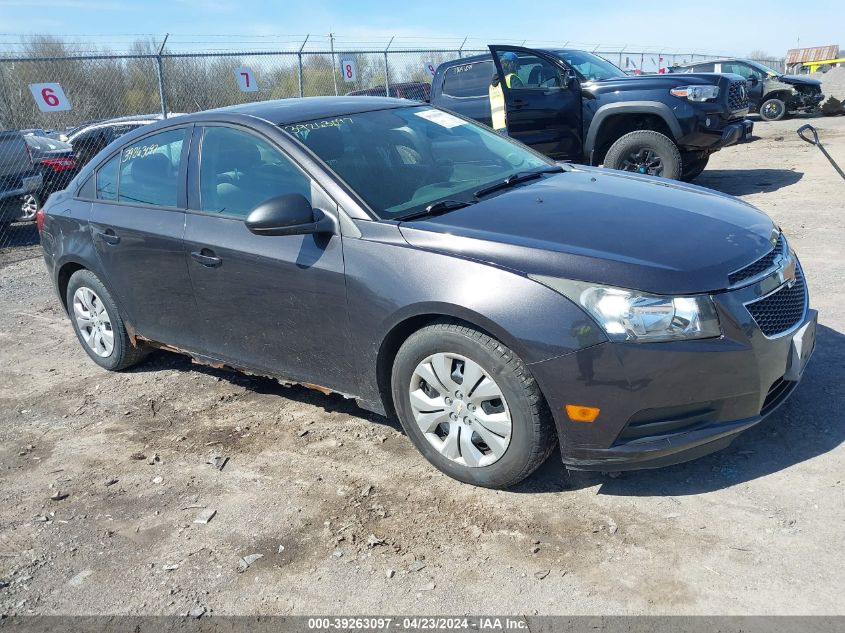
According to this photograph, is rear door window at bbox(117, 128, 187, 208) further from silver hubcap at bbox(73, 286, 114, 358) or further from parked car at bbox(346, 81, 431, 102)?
parked car at bbox(346, 81, 431, 102)

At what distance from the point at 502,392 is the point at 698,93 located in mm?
7289

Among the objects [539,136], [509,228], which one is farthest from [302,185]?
[539,136]

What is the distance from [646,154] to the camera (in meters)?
9.39

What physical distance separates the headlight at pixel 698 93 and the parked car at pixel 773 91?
11.7m

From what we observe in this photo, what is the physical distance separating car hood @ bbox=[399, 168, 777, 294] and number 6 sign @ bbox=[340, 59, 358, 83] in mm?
15023

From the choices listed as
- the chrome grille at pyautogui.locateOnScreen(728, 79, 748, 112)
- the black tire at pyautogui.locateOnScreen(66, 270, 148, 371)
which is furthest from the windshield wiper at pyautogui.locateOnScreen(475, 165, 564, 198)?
the chrome grille at pyautogui.locateOnScreen(728, 79, 748, 112)

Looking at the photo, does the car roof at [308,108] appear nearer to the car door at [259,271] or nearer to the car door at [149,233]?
the car door at [259,271]

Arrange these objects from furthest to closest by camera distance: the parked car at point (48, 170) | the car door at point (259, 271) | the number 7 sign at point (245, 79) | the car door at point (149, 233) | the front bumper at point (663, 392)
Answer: the number 7 sign at point (245, 79)
the parked car at point (48, 170)
the car door at point (149, 233)
the car door at point (259, 271)
the front bumper at point (663, 392)

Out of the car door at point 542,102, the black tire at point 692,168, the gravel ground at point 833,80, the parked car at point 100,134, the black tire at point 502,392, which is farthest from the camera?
the gravel ground at point 833,80

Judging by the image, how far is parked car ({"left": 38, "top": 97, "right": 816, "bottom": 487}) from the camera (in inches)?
119

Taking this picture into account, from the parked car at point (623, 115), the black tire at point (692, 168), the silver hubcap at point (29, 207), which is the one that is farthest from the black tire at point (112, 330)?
the black tire at point (692, 168)

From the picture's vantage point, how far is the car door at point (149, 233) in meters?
4.47

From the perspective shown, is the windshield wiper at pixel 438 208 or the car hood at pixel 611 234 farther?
the windshield wiper at pixel 438 208

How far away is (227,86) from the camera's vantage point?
648 inches
